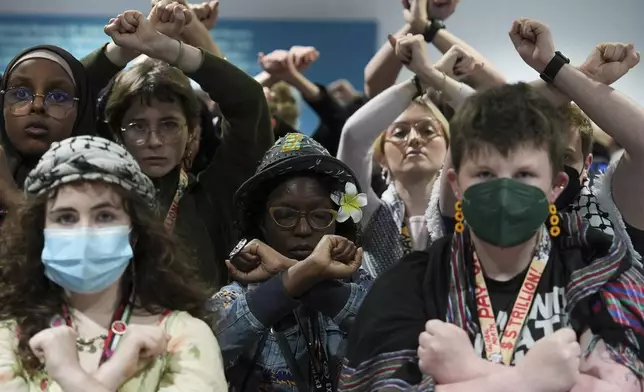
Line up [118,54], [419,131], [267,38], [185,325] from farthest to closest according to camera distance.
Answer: [267,38], [419,131], [118,54], [185,325]

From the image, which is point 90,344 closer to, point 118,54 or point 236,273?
point 236,273

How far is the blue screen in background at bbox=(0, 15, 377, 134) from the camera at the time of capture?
539cm

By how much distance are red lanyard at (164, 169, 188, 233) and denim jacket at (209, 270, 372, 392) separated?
399 millimetres

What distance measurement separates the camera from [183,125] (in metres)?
2.71

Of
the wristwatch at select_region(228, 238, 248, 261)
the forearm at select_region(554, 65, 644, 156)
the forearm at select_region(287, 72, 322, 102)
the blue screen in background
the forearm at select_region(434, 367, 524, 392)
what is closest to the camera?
the forearm at select_region(434, 367, 524, 392)

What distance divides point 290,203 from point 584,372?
0.97 metres

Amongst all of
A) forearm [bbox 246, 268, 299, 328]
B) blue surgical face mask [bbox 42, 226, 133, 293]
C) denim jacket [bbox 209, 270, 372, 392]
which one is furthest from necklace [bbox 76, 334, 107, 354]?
forearm [bbox 246, 268, 299, 328]

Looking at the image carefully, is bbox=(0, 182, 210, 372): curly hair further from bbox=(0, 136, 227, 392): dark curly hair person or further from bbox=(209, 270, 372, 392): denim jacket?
bbox=(209, 270, 372, 392): denim jacket

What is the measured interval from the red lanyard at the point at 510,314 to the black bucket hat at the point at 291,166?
75cm

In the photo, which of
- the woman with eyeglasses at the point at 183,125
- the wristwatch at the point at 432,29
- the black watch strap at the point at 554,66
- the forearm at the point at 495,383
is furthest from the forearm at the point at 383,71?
the forearm at the point at 495,383

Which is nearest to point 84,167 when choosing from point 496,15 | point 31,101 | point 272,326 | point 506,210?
point 272,326

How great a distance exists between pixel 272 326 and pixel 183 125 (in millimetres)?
787

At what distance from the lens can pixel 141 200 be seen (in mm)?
1906

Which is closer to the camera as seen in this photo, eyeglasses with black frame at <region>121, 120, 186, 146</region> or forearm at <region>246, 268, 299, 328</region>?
forearm at <region>246, 268, 299, 328</region>
